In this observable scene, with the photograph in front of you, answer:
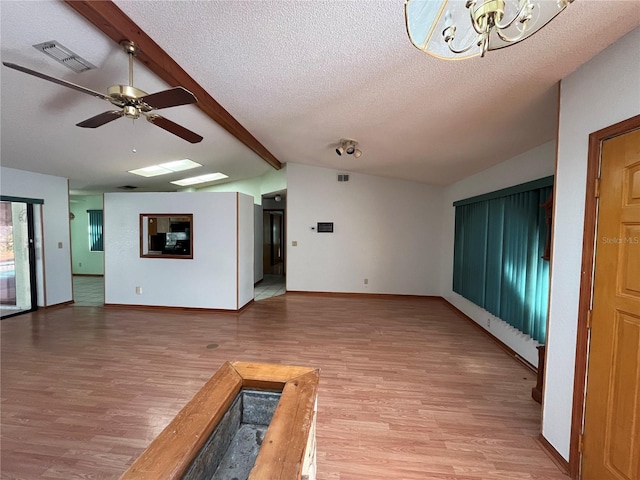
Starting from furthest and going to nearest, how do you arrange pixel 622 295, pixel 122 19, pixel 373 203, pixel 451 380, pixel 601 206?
pixel 373 203, pixel 451 380, pixel 122 19, pixel 601 206, pixel 622 295

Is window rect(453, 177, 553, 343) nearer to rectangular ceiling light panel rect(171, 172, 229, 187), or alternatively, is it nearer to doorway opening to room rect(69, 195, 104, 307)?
rectangular ceiling light panel rect(171, 172, 229, 187)

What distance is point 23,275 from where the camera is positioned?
4.89m

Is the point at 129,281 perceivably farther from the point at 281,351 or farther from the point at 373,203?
the point at 373,203

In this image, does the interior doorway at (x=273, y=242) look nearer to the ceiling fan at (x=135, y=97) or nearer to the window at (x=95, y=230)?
the window at (x=95, y=230)

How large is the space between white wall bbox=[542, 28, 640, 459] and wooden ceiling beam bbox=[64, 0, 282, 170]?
2809 millimetres

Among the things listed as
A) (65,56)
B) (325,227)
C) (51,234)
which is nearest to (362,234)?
(325,227)

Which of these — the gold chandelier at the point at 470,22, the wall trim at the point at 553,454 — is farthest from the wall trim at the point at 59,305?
the wall trim at the point at 553,454

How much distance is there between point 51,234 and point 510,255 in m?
7.57

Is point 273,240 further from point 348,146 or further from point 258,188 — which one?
point 348,146

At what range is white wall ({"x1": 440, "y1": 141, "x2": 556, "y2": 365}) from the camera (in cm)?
286

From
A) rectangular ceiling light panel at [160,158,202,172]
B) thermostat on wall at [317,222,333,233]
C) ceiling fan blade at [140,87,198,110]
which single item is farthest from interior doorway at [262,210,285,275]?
ceiling fan blade at [140,87,198,110]

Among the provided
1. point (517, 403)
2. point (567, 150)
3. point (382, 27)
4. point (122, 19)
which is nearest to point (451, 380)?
point (517, 403)

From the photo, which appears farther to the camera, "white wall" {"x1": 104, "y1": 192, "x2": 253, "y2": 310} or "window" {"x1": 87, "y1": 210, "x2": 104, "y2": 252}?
"window" {"x1": 87, "y1": 210, "x2": 104, "y2": 252}

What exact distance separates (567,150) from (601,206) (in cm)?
46
